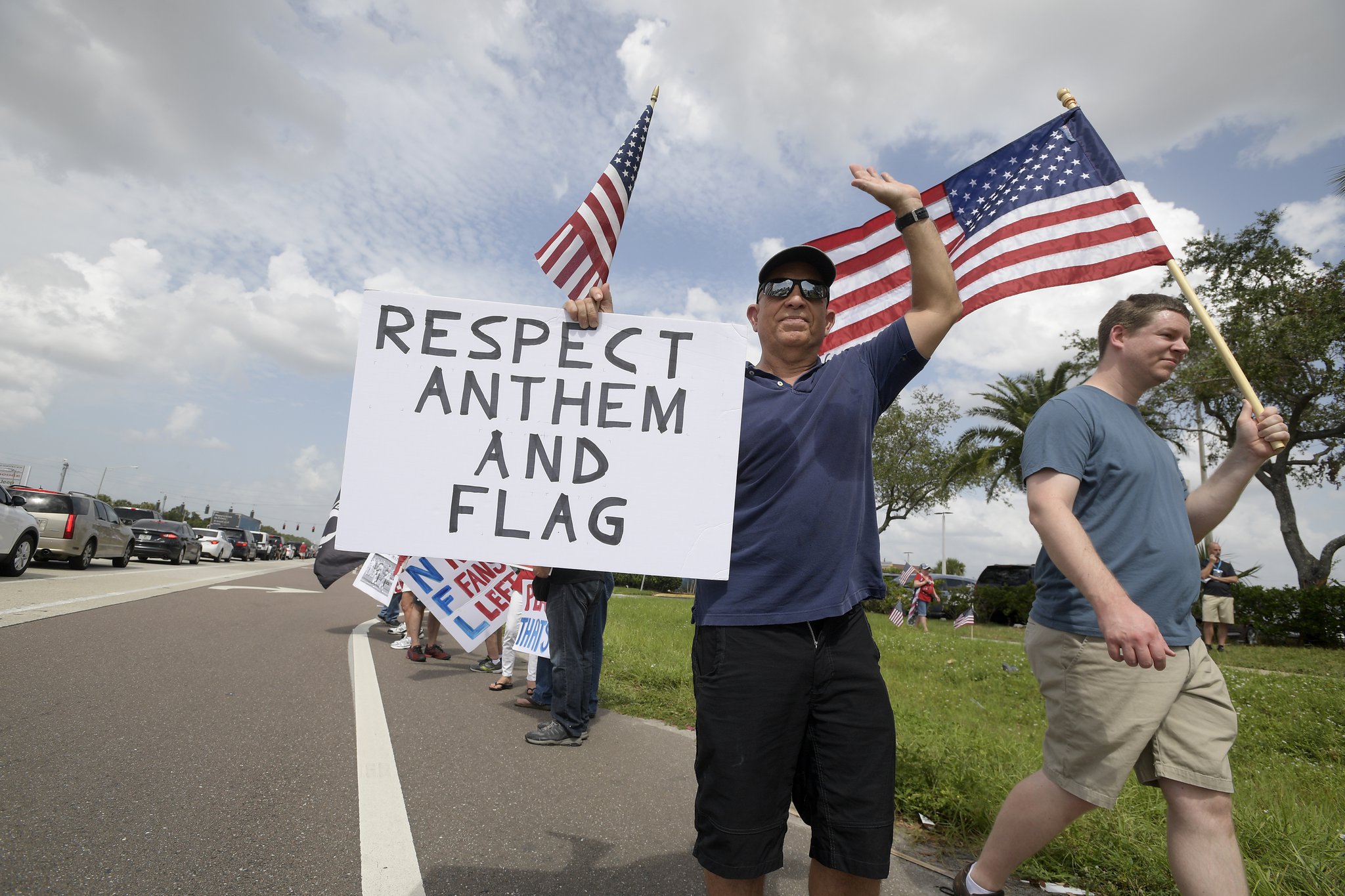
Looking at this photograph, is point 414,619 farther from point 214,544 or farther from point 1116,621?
point 214,544

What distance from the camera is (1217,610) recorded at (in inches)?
554

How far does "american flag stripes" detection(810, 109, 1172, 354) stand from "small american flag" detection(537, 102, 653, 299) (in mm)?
1257

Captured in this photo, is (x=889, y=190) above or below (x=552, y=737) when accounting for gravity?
above

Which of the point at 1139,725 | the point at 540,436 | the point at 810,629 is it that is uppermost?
the point at 540,436

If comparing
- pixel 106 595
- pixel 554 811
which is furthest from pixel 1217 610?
pixel 106 595

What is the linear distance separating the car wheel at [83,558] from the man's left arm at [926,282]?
837 inches

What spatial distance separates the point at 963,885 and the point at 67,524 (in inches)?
796

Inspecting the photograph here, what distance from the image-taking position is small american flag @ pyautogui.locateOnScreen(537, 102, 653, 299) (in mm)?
4844

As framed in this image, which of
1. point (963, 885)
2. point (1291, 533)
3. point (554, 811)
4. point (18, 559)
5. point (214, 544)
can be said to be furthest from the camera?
point (214, 544)

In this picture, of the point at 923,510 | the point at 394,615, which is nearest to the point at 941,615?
the point at 923,510

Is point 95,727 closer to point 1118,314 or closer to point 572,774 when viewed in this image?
point 572,774

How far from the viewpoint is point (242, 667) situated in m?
7.13

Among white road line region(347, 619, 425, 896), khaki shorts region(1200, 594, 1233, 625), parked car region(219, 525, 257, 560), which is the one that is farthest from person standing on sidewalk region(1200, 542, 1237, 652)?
parked car region(219, 525, 257, 560)

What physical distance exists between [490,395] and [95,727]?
13.0 feet
